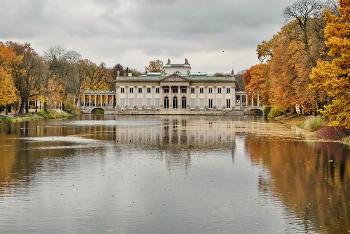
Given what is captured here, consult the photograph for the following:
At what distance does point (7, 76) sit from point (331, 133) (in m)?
38.1

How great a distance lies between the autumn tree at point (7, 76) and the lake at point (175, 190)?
3044 cm

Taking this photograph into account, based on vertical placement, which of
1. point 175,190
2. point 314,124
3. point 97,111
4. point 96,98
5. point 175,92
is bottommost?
point 175,190

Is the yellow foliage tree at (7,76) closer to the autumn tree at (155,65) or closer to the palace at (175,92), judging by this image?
the palace at (175,92)

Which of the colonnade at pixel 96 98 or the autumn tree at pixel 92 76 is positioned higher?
the autumn tree at pixel 92 76

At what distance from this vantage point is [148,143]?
30281mm

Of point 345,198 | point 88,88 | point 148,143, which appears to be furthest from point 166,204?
point 88,88

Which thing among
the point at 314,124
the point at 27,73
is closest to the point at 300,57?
the point at 314,124

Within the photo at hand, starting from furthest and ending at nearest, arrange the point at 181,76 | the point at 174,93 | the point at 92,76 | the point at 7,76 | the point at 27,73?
1. the point at 92,76
2. the point at 174,93
3. the point at 181,76
4. the point at 27,73
5. the point at 7,76

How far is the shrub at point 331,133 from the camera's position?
3085cm

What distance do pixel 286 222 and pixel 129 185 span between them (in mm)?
6053

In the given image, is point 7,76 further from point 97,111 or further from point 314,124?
point 97,111

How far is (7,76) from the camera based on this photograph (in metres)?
55.4

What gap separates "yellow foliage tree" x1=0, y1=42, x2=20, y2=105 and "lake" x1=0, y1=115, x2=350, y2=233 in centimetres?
3039

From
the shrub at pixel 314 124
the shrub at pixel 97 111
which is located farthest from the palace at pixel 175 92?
the shrub at pixel 314 124
